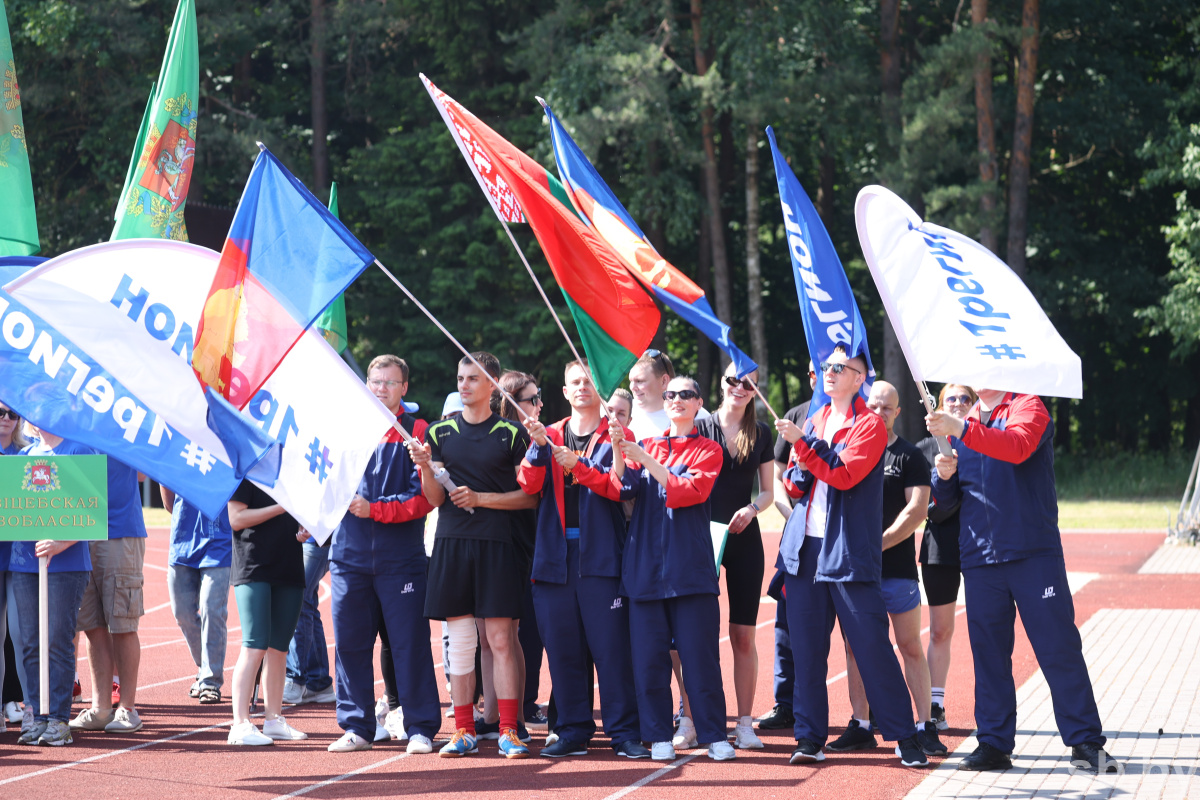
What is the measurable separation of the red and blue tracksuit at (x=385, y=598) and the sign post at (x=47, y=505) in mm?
1447

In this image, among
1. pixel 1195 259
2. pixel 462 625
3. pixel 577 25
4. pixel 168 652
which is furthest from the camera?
pixel 577 25

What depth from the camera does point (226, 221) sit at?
71.1ft

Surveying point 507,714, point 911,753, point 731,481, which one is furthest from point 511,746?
point 911,753

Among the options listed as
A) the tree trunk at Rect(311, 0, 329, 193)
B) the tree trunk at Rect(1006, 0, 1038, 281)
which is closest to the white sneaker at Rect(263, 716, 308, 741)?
the tree trunk at Rect(1006, 0, 1038, 281)

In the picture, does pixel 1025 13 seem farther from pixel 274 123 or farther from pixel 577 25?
pixel 274 123

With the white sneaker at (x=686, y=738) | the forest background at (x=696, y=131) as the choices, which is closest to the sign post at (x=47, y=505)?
the white sneaker at (x=686, y=738)

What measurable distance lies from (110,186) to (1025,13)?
23.6m

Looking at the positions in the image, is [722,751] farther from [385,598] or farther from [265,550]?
[265,550]

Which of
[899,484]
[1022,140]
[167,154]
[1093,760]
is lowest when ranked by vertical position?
[1093,760]

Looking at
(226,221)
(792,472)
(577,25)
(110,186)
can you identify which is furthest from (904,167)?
(792,472)

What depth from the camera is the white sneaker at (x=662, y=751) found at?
6.55m

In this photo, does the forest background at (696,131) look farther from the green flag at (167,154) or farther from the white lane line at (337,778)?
the white lane line at (337,778)

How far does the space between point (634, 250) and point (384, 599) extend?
2.47 metres

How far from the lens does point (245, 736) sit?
7.01 metres
